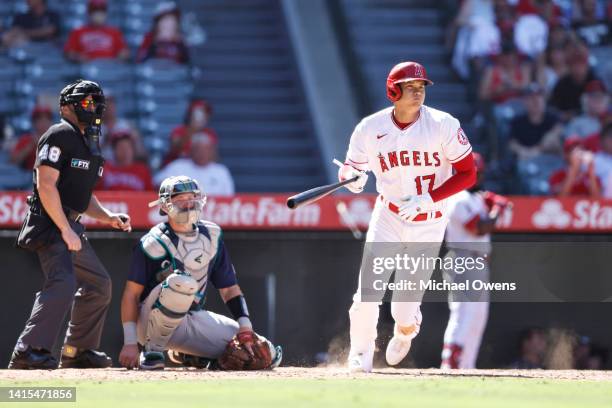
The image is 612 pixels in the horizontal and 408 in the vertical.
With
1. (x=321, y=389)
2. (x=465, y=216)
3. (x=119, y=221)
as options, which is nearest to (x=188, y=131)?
(x=465, y=216)

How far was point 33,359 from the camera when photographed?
25.3ft

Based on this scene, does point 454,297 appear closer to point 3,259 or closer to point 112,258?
point 112,258

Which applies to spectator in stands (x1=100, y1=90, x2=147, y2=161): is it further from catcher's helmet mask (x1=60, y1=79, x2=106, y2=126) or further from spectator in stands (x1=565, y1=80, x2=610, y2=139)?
spectator in stands (x1=565, y1=80, x2=610, y2=139)

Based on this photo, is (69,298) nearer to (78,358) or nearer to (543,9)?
(78,358)

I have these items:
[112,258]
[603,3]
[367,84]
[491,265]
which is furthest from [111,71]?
[603,3]

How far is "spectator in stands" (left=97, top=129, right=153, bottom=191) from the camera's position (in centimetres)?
1170

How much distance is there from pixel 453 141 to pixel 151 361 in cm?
218

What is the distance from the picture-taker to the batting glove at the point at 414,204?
7832mm

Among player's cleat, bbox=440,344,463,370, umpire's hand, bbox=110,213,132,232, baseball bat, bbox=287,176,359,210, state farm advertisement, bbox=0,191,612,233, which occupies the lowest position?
player's cleat, bbox=440,344,463,370

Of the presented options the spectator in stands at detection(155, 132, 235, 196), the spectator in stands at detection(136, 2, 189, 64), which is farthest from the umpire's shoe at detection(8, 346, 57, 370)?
the spectator in stands at detection(136, 2, 189, 64)

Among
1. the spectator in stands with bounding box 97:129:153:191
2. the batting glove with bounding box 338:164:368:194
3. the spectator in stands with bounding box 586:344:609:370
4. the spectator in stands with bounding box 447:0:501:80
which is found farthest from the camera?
the spectator in stands with bounding box 447:0:501:80

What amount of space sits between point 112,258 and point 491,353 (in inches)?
126

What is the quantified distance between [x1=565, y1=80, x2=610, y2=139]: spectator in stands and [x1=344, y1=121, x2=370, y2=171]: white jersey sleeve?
19.8 feet

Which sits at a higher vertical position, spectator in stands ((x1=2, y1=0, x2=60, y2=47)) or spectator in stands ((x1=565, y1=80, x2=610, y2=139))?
spectator in stands ((x1=2, y1=0, x2=60, y2=47))
